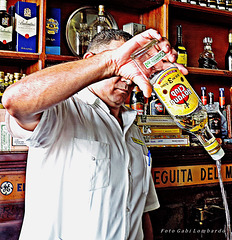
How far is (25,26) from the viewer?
1927 mm

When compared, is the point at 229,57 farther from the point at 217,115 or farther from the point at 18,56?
the point at 18,56

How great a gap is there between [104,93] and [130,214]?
0.49 m

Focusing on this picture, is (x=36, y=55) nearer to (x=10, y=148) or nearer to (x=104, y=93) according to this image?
(x=10, y=148)

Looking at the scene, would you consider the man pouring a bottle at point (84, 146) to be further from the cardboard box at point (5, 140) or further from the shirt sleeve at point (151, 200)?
the cardboard box at point (5, 140)

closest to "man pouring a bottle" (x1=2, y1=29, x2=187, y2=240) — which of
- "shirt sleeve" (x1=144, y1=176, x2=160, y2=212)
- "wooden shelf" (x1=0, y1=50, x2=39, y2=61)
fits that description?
"shirt sleeve" (x1=144, y1=176, x2=160, y2=212)

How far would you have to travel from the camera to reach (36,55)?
1.95 meters

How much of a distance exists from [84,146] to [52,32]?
1028 millimetres

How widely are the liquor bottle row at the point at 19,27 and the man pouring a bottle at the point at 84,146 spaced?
59 centimetres

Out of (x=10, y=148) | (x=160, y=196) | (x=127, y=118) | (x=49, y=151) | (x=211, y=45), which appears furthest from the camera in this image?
(x=211, y=45)

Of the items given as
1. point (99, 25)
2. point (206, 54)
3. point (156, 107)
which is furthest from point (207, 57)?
point (99, 25)

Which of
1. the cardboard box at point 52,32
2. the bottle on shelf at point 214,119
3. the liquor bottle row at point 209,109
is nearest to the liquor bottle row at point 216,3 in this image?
the liquor bottle row at point 209,109

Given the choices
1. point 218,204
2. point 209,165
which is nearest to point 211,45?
point 209,165

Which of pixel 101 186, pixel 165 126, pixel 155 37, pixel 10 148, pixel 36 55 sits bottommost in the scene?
pixel 101 186

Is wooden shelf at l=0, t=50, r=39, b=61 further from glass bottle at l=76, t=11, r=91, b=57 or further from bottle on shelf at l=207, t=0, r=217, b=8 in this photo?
bottle on shelf at l=207, t=0, r=217, b=8
